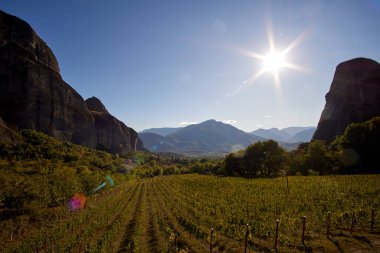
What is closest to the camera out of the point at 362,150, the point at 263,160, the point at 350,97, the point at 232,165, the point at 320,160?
the point at 362,150

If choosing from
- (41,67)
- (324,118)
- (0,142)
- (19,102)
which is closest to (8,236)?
(0,142)

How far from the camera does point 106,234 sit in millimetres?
21656

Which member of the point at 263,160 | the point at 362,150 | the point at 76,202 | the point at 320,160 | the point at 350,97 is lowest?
the point at 76,202

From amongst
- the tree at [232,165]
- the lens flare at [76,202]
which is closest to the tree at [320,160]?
the tree at [232,165]

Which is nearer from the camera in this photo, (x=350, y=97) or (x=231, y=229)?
(x=231, y=229)

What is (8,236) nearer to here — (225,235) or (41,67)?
(225,235)

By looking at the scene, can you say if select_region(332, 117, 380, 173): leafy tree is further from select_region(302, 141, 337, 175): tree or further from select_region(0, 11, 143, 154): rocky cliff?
select_region(0, 11, 143, 154): rocky cliff

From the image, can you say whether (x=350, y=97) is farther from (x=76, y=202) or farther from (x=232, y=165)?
(x=76, y=202)

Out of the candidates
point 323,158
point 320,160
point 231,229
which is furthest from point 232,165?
point 231,229

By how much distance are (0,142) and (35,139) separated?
1851 centimetres

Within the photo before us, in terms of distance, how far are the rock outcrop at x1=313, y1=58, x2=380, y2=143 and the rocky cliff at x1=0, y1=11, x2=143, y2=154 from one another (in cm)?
13670

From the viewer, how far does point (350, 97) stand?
115 meters

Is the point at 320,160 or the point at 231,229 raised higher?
the point at 320,160

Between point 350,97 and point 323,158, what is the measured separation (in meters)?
56.4
